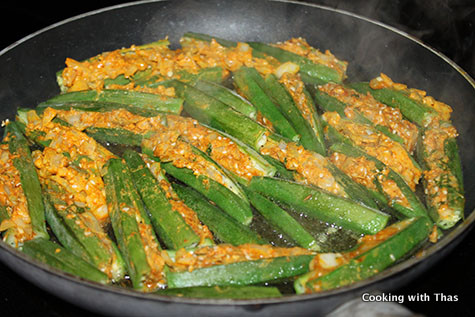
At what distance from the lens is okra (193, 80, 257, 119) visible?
204 inches

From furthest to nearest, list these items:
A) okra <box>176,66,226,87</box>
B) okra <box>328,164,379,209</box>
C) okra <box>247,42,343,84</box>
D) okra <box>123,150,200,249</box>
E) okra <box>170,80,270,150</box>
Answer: okra <box>247,42,343,84</box>, okra <box>176,66,226,87</box>, okra <box>170,80,270,150</box>, okra <box>328,164,379,209</box>, okra <box>123,150,200,249</box>

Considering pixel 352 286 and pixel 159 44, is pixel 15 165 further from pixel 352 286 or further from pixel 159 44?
pixel 352 286

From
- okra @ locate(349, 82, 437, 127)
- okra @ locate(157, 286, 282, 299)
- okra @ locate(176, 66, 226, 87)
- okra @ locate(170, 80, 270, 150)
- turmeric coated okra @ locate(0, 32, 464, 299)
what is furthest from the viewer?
okra @ locate(176, 66, 226, 87)

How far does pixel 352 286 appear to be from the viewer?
3072 mm

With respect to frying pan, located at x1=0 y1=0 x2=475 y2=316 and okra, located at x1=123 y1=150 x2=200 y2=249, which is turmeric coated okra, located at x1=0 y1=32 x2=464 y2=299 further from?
frying pan, located at x1=0 y1=0 x2=475 y2=316

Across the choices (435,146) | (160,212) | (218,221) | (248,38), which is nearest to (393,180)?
(435,146)

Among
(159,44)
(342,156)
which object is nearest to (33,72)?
(159,44)

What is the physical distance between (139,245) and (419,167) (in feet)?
9.30

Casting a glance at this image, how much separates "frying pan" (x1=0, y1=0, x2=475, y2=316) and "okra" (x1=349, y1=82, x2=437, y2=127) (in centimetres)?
35

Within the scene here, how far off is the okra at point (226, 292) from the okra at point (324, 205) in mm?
971

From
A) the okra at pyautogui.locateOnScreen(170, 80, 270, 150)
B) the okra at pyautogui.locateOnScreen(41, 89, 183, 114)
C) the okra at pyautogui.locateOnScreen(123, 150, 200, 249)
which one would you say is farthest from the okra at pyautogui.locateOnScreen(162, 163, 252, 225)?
the okra at pyautogui.locateOnScreen(41, 89, 183, 114)

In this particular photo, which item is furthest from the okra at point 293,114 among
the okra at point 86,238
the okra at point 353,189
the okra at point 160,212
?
the okra at point 86,238

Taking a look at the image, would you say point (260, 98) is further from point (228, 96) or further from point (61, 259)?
point (61, 259)

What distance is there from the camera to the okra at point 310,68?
577cm
